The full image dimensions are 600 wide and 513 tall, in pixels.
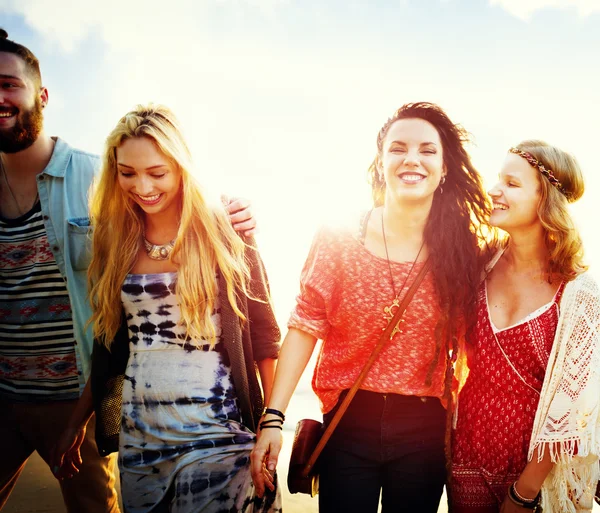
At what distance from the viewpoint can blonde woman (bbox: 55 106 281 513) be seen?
2.20m

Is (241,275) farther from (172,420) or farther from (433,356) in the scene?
(433,356)

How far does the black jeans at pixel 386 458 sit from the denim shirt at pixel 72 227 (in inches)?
60.2

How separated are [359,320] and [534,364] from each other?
0.83 m

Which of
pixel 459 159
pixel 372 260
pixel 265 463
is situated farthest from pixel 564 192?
pixel 265 463

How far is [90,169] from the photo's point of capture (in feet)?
10.7

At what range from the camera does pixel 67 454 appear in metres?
2.78

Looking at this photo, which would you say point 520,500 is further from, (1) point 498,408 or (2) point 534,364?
(2) point 534,364

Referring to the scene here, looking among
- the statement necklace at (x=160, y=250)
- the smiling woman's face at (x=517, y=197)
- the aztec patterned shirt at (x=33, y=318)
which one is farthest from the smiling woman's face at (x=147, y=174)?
the smiling woman's face at (x=517, y=197)

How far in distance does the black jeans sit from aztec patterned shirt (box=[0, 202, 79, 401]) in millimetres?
1623

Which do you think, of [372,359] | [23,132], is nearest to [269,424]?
[372,359]

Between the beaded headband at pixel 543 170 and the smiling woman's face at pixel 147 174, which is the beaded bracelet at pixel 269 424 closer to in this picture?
the smiling woman's face at pixel 147 174

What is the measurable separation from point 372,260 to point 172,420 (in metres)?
1.16

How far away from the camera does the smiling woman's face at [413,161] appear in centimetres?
246

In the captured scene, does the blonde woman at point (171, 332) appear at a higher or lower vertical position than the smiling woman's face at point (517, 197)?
lower
